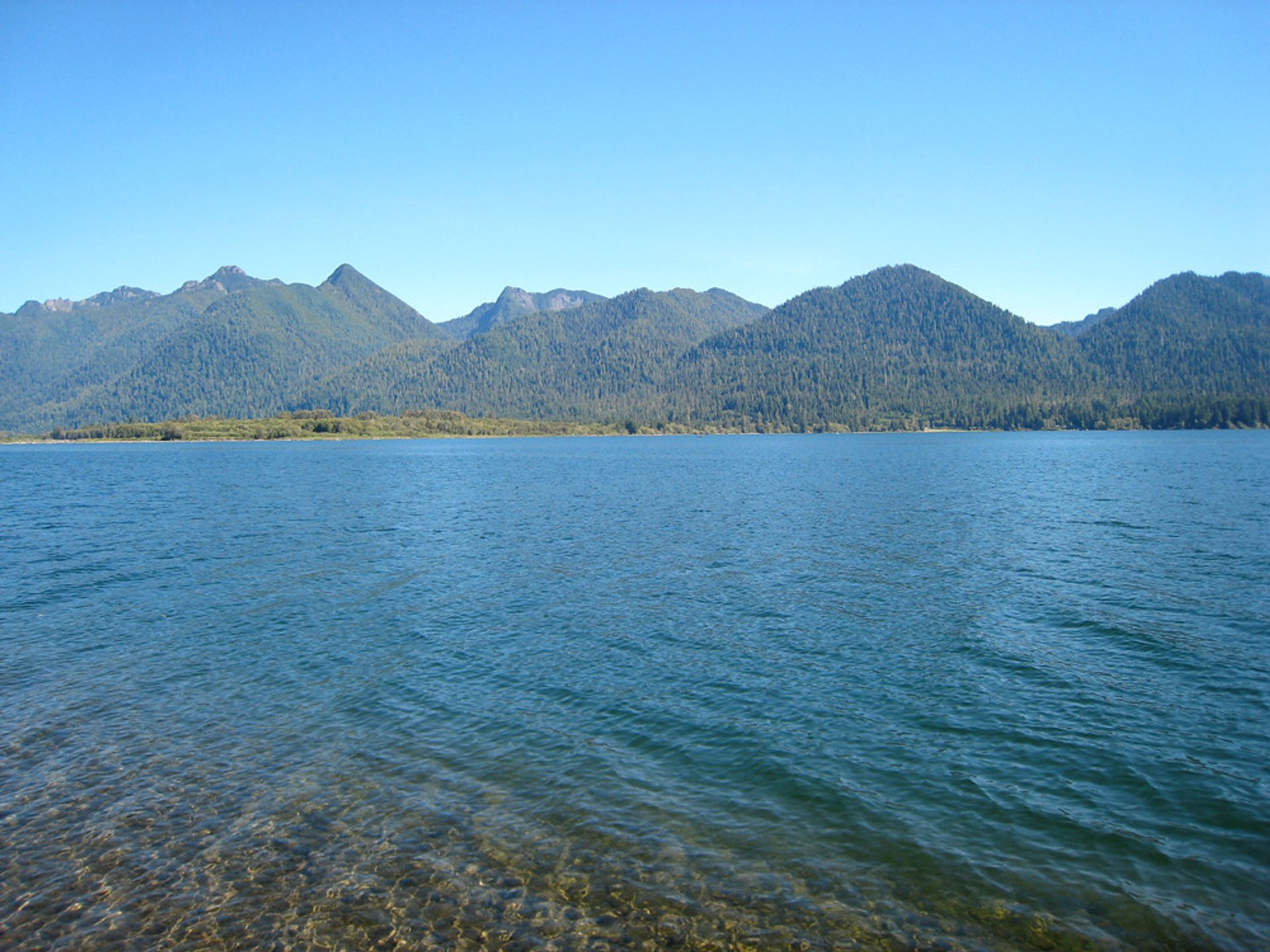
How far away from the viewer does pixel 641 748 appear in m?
17.8

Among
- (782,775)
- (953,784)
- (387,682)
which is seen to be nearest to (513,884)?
(782,775)

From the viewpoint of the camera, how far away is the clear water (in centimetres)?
1174

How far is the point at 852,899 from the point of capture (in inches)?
476

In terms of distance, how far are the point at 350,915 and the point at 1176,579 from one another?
122 feet

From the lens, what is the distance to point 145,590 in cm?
3488

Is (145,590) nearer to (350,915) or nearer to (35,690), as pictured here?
(35,690)

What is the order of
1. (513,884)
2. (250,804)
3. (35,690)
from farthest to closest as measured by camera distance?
(35,690)
(250,804)
(513,884)

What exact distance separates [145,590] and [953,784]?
35378 mm

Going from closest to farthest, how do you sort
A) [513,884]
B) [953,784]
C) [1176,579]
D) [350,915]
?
1. [350,915]
2. [513,884]
3. [953,784]
4. [1176,579]

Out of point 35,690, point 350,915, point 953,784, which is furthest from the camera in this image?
point 35,690

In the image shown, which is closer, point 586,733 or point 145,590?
point 586,733

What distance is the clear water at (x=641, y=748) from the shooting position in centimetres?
1174

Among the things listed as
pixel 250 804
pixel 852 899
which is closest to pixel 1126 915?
pixel 852 899

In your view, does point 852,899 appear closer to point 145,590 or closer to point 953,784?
point 953,784
